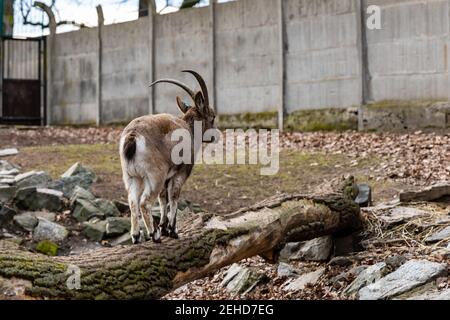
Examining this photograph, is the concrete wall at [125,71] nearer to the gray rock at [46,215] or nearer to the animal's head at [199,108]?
the gray rock at [46,215]

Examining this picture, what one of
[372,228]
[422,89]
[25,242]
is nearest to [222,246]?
[372,228]

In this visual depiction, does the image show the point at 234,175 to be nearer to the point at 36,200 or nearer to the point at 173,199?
the point at 36,200

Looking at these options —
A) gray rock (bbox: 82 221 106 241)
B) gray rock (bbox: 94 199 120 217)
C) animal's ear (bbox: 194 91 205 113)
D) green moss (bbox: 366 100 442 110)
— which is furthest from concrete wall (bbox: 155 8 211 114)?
animal's ear (bbox: 194 91 205 113)

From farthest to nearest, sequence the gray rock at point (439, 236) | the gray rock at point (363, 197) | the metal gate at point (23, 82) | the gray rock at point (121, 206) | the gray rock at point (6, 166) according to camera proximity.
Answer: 1. the metal gate at point (23, 82)
2. the gray rock at point (6, 166)
3. the gray rock at point (121, 206)
4. the gray rock at point (363, 197)
5. the gray rock at point (439, 236)

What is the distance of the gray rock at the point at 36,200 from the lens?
1096 cm

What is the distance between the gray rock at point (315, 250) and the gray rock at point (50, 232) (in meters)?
3.37

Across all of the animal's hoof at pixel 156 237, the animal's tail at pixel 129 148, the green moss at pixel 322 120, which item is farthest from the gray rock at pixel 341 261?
the green moss at pixel 322 120

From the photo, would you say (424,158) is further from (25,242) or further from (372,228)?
(25,242)

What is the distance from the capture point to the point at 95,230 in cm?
1034

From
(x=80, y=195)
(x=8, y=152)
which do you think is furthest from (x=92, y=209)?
(x=8, y=152)

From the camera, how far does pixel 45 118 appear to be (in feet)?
72.3

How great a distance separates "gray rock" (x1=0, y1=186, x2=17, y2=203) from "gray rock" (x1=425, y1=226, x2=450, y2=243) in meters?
6.05

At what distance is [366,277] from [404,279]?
1.75 ft

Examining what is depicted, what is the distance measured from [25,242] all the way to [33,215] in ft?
2.21
